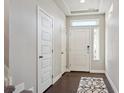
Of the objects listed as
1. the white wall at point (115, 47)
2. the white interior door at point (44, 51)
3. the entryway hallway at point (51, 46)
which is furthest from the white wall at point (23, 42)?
the white wall at point (115, 47)

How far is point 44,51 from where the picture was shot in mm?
3695

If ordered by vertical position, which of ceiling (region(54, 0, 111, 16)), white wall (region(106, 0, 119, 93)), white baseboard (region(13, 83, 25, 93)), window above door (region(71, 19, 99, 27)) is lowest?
white baseboard (region(13, 83, 25, 93))

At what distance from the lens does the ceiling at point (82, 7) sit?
507cm

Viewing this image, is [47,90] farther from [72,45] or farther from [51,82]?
[72,45]

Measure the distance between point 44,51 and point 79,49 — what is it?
3399 mm

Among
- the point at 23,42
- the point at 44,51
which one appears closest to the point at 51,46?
the point at 44,51

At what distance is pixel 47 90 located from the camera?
152 inches

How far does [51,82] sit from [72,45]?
2.97 m

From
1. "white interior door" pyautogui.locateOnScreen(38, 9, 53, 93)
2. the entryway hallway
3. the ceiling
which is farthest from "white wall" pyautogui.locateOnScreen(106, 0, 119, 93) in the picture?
"white interior door" pyautogui.locateOnScreen(38, 9, 53, 93)

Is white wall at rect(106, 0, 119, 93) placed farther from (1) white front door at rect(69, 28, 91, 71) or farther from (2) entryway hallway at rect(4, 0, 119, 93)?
(1) white front door at rect(69, 28, 91, 71)

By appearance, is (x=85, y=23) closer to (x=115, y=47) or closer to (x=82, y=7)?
(x=82, y=7)

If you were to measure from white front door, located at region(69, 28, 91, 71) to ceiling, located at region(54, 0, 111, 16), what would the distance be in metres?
0.91

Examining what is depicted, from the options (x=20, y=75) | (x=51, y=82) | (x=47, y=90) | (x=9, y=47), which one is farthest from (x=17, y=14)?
(x=51, y=82)

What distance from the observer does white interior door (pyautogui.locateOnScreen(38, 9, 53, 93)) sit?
3.34 m
